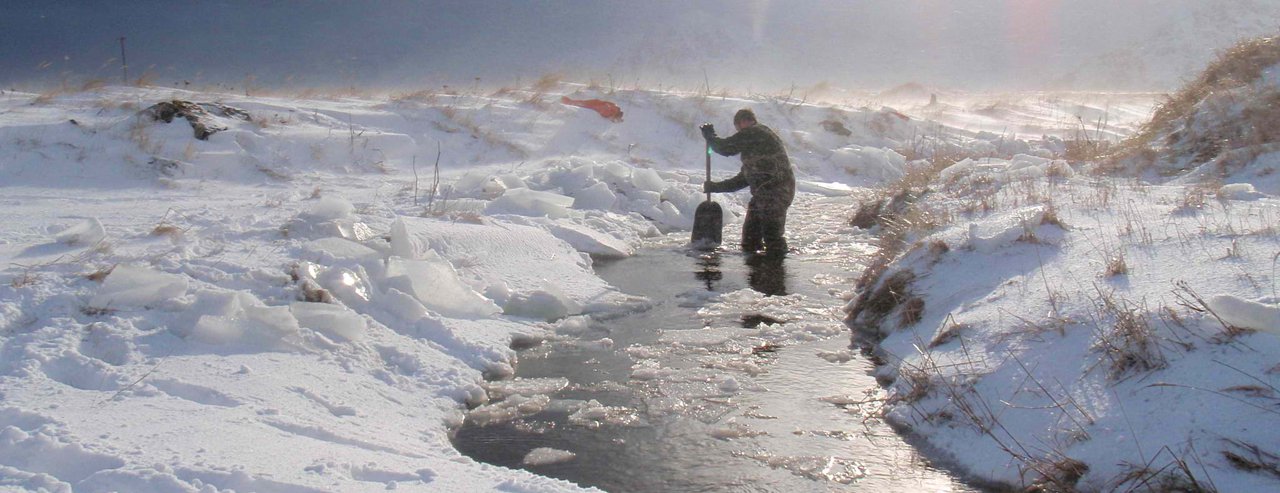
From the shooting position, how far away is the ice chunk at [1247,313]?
3900mm

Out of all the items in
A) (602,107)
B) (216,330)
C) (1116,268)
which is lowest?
(216,330)

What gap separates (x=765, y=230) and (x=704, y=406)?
179 inches

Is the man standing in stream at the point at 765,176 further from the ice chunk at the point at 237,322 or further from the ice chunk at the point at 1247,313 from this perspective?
the ice chunk at the point at 1247,313

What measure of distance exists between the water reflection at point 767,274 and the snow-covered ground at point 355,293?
3.81 ft

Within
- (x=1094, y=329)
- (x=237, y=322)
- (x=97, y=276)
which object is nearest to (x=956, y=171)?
(x=1094, y=329)

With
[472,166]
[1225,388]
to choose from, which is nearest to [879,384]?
[1225,388]

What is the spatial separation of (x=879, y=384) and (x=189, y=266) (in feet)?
12.6

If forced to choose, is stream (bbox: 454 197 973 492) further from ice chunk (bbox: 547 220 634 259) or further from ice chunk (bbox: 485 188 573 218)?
ice chunk (bbox: 485 188 573 218)

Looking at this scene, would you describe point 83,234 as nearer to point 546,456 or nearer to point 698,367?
point 546,456

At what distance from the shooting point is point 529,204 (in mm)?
9430

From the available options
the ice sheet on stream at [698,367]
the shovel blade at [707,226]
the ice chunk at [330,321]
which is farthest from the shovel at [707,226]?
the ice chunk at [330,321]

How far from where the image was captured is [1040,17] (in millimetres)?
64312

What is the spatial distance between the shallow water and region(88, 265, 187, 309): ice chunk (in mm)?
1724

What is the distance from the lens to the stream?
4.04 m
